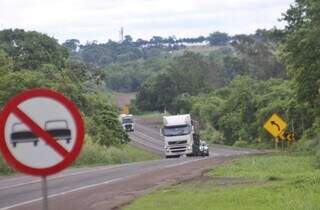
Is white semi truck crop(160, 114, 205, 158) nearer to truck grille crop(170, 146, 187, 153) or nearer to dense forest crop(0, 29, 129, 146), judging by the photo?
truck grille crop(170, 146, 187, 153)

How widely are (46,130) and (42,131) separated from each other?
0.04 m

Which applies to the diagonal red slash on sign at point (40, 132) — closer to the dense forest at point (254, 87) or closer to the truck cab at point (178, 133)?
the dense forest at point (254, 87)

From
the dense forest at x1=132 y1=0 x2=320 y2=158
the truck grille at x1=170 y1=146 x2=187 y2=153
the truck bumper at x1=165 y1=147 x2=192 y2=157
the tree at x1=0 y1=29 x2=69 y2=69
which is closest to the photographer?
the dense forest at x1=132 y1=0 x2=320 y2=158

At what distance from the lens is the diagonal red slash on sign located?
6.90m

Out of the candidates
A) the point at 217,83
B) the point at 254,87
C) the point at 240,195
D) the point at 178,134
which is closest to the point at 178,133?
the point at 178,134

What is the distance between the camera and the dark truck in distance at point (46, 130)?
6.95m

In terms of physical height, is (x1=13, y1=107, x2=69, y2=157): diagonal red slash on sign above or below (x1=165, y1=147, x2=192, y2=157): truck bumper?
above

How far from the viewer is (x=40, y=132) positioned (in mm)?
6953

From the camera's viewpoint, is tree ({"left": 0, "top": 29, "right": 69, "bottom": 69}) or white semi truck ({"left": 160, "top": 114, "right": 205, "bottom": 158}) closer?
white semi truck ({"left": 160, "top": 114, "right": 205, "bottom": 158})

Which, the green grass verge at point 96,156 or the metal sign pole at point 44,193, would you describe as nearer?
the metal sign pole at point 44,193

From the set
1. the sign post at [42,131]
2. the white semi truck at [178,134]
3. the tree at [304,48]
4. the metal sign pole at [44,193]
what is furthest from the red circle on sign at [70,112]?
the white semi truck at [178,134]

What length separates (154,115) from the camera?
474 ft

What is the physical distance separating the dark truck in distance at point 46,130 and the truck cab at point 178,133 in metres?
50.0

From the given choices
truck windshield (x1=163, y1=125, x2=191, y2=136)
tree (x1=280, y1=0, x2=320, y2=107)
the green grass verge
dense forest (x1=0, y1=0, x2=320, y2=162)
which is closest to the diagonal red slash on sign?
dense forest (x1=0, y1=0, x2=320, y2=162)
